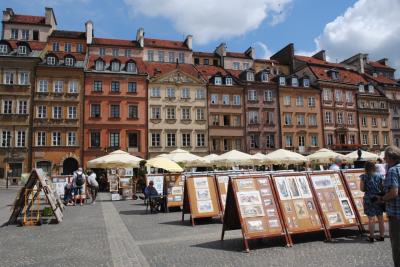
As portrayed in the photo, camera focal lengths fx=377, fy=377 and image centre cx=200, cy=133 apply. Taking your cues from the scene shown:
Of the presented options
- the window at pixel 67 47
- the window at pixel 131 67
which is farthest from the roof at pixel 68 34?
the window at pixel 131 67

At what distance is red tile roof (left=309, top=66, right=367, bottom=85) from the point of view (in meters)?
50.8

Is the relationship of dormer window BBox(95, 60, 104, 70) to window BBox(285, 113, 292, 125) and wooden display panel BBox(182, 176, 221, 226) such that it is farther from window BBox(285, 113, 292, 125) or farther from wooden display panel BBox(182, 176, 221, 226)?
wooden display panel BBox(182, 176, 221, 226)

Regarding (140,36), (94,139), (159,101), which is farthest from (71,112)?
(140,36)

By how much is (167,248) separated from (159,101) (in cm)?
3502

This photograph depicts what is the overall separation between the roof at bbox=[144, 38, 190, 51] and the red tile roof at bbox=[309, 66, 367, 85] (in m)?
17.9

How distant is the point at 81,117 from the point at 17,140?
6.58 metres

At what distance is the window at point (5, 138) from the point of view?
1475 inches

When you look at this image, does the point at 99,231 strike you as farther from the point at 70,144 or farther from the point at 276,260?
the point at 70,144

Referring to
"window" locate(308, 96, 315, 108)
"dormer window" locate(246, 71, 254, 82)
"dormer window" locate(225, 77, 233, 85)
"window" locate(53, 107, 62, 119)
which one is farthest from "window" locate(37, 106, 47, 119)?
"window" locate(308, 96, 315, 108)

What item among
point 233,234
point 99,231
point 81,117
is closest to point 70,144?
point 81,117

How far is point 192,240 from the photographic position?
9055 millimetres

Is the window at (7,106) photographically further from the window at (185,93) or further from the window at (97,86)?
the window at (185,93)

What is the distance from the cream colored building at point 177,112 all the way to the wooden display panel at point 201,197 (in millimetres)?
29179

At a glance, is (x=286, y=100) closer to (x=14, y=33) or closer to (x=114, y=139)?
(x=114, y=139)
